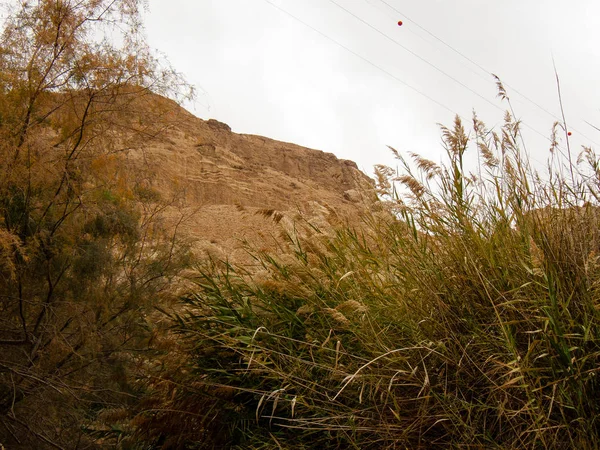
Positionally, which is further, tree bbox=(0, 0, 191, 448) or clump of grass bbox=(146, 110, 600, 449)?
tree bbox=(0, 0, 191, 448)

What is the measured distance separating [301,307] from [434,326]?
2.73ft

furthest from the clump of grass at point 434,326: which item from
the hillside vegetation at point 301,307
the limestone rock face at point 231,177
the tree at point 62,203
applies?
the tree at point 62,203

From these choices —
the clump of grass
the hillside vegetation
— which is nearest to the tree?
the hillside vegetation

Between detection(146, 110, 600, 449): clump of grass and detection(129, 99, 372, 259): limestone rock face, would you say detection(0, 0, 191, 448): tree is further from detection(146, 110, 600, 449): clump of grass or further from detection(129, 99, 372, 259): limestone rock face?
detection(146, 110, 600, 449): clump of grass

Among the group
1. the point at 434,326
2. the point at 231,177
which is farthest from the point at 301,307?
the point at 231,177

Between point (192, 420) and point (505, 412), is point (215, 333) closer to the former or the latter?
point (192, 420)

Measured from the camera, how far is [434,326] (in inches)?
135

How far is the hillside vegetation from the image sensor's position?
3123mm

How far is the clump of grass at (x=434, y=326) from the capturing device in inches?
119

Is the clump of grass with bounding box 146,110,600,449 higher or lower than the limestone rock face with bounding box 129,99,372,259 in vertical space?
lower

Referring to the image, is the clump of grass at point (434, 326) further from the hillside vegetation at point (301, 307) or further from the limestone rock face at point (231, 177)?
the limestone rock face at point (231, 177)

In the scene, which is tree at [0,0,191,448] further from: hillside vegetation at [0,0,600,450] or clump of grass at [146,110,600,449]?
clump of grass at [146,110,600,449]

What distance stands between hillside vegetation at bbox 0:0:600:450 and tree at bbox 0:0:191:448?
0.02 metres

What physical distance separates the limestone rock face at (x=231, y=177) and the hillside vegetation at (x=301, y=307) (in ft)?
1.23
